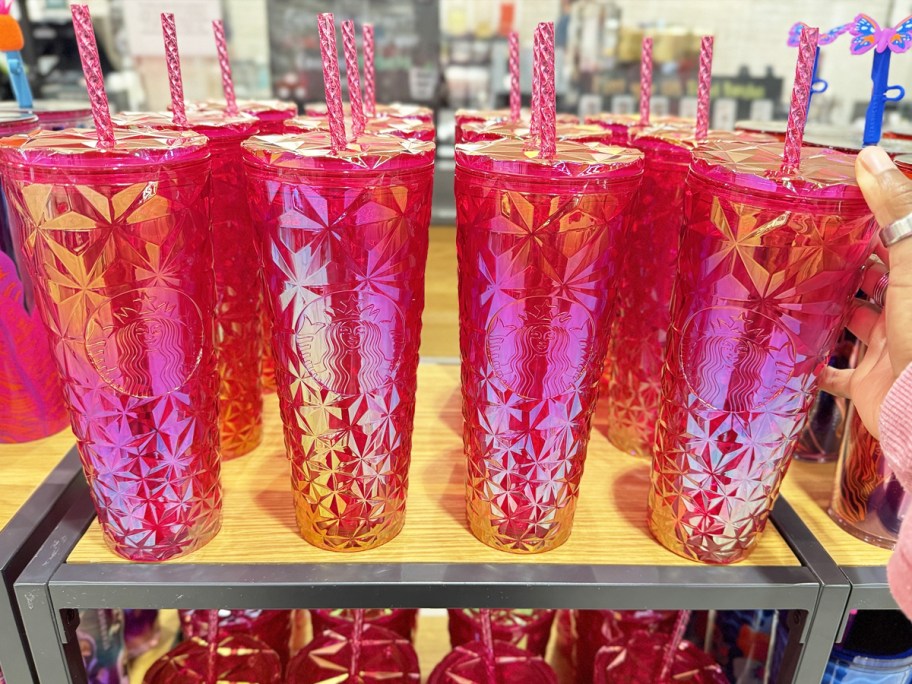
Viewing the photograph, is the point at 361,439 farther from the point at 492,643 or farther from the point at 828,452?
the point at 828,452

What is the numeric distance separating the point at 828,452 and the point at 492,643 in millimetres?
515

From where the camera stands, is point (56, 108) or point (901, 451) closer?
point (901, 451)

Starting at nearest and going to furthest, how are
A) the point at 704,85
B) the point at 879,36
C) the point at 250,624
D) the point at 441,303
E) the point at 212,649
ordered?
Result: the point at 879,36
the point at 704,85
the point at 212,649
the point at 250,624
the point at 441,303

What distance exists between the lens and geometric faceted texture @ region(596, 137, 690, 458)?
766 mm

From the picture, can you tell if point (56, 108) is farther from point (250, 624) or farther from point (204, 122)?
point (250, 624)

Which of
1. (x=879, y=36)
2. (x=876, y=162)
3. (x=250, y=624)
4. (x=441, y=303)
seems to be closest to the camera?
(x=876, y=162)

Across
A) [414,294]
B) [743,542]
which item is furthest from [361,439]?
[743,542]

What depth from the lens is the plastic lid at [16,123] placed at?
750 millimetres

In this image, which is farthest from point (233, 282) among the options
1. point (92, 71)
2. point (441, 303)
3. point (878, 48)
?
point (441, 303)

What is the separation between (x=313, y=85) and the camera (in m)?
2.40

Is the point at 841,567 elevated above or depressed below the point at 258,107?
below

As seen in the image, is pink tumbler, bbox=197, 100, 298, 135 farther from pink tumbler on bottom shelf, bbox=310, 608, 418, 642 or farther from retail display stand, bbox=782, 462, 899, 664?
retail display stand, bbox=782, 462, 899, 664

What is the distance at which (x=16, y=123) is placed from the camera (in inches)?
30.2

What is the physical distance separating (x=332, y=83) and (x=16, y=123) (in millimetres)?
428
